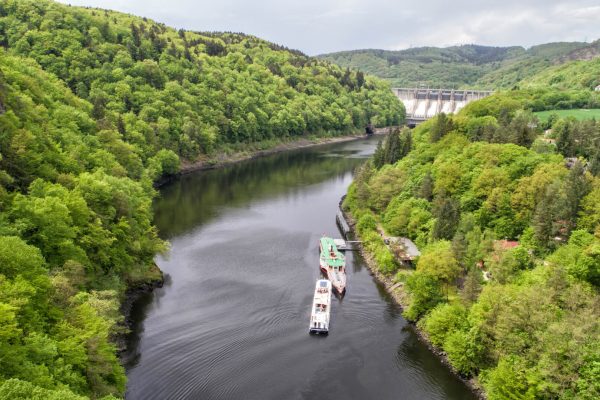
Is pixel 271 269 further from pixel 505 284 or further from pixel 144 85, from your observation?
pixel 144 85

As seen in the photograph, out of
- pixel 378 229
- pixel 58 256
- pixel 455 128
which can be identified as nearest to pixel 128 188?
pixel 58 256

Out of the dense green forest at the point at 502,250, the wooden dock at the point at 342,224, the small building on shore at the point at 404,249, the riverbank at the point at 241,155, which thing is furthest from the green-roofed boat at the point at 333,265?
the riverbank at the point at 241,155

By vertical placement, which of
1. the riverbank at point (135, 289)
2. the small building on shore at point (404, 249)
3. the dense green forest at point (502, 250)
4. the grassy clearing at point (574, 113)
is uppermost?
the grassy clearing at point (574, 113)

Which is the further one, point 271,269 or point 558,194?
point 271,269

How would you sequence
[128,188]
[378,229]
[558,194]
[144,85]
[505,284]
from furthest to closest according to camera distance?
[144,85] → [378,229] → [128,188] → [558,194] → [505,284]

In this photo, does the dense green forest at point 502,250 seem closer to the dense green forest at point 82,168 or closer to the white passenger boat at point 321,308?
the white passenger boat at point 321,308
